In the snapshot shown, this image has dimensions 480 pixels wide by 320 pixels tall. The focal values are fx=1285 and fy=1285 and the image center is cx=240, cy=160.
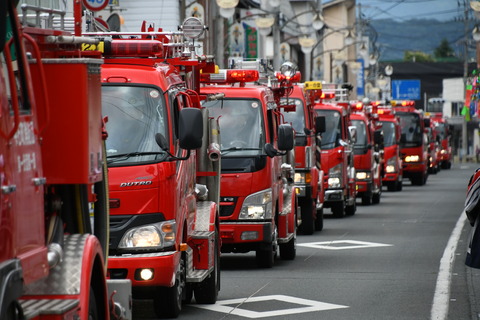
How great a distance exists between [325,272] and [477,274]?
1.93 m

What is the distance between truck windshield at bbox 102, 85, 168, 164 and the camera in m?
11.4

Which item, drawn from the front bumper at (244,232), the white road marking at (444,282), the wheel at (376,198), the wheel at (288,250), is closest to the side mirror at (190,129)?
the white road marking at (444,282)

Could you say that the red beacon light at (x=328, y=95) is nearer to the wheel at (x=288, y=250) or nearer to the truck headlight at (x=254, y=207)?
the wheel at (x=288, y=250)

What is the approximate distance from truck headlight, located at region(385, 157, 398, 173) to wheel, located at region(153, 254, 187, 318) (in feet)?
108

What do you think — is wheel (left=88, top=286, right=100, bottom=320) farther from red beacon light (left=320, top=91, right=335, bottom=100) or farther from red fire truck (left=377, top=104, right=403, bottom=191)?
red fire truck (left=377, top=104, right=403, bottom=191)

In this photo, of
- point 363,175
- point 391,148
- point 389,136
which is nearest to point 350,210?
point 363,175

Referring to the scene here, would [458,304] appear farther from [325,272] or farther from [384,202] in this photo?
[384,202]

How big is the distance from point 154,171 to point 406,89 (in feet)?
345

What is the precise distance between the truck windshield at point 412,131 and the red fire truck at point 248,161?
112 feet

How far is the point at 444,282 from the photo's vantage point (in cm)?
1522

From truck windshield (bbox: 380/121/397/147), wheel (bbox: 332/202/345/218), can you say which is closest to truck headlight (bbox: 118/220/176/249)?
wheel (bbox: 332/202/345/218)

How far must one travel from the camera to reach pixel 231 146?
661 inches

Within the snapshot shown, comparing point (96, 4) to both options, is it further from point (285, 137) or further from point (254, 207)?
point (254, 207)

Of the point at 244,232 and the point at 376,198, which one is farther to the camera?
→ the point at 376,198
